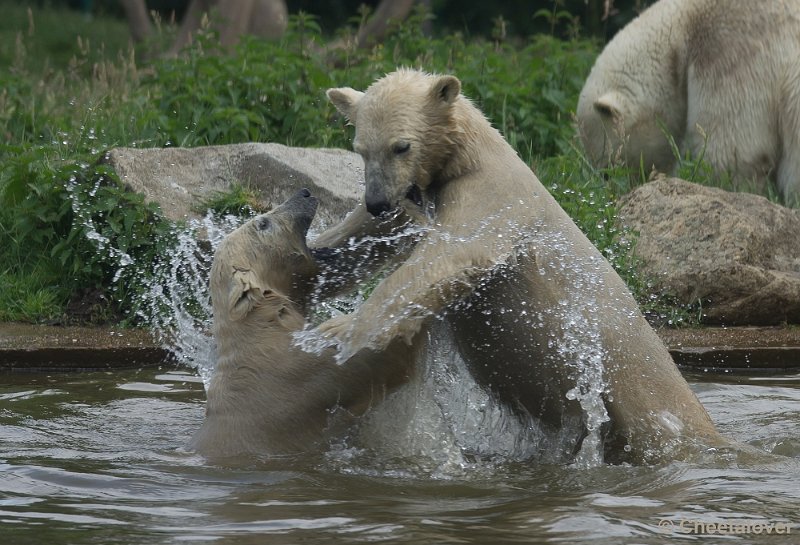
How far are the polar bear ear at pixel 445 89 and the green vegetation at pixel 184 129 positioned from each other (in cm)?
253

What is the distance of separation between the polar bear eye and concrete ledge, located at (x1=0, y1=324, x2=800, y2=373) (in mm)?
2269

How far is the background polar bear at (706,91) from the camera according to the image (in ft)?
26.2

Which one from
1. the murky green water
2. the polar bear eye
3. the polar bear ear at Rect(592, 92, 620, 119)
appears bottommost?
the murky green water

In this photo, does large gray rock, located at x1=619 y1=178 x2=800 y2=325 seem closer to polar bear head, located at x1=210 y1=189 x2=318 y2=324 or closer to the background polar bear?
the background polar bear

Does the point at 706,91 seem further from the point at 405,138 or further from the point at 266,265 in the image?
the point at 266,265

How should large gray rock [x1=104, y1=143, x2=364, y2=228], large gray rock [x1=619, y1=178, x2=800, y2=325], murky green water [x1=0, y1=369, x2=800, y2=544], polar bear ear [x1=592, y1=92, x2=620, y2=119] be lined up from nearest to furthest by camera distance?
1. murky green water [x1=0, y1=369, x2=800, y2=544]
2. large gray rock [x1=619, y1=178, x2=800, y2=325]
3. large gray rock [x1=104, y1=143, x2=364, y2=228]
4. polar bear ear [x1=592, y1=92, x2=620, y2=119]

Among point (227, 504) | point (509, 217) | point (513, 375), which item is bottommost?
point (227, 504)

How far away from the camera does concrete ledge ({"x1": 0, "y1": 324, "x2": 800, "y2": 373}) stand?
20.5 feet

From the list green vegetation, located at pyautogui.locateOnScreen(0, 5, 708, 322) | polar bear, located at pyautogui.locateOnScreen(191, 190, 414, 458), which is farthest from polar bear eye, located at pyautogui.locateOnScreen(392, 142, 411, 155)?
green vegetation, located at pyautogui.locateOnScreen(0, 5, 708, 322)

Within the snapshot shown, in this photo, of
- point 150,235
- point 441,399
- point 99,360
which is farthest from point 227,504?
point 150,235

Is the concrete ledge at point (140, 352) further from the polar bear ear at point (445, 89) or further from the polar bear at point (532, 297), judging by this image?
the polar bear ear at point (445, 89)

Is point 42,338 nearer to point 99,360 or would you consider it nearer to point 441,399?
point 99,360

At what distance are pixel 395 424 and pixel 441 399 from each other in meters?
0.30

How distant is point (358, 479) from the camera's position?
4418 mm
